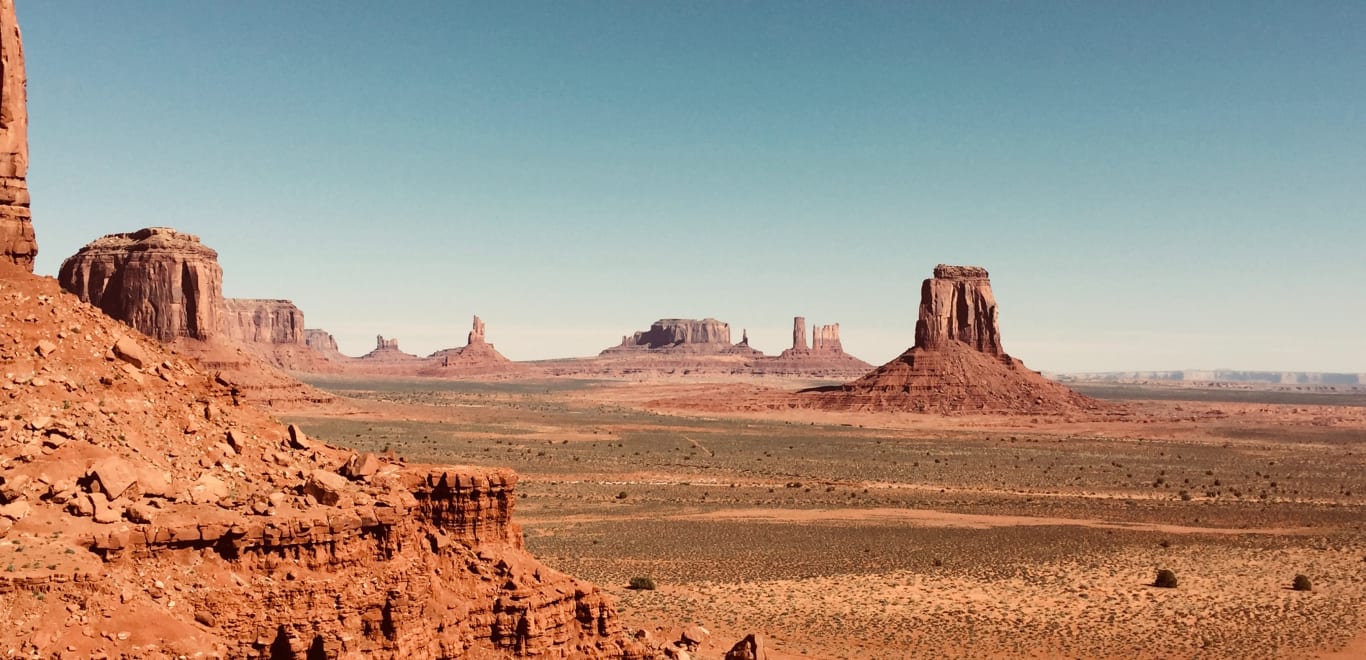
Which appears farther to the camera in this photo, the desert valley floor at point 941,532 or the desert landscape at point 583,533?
the desert valley floor at point 941,532

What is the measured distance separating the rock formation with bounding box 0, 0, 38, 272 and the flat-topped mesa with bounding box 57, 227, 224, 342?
107362 mm

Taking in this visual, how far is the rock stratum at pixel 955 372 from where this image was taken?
5664 inches

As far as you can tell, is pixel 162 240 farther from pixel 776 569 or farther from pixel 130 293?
pixel 776 569

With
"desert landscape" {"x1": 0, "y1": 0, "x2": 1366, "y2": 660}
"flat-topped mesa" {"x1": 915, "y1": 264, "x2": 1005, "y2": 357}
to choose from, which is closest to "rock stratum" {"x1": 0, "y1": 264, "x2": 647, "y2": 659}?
"desert landscape" {"x1": 0, "y1": 0, "x2": 1366, "y2": 660}

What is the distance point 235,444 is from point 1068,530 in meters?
45.0

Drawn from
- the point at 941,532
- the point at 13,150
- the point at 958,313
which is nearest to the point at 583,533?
the point at 941,532

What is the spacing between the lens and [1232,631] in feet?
103

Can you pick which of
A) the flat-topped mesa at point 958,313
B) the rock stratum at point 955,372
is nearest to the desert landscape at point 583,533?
the rock stratum at point 955,372

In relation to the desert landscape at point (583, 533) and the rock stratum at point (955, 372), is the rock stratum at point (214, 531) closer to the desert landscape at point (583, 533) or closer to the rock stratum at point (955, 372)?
the desert landscape at point (583, 533)

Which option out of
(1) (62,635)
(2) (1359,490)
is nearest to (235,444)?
(1) (62,635)

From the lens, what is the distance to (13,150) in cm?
1534

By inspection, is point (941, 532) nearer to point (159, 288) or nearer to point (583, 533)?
point (583, 533)

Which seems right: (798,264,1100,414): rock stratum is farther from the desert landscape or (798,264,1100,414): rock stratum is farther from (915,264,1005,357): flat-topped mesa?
the desert landscape

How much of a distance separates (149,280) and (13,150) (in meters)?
110
